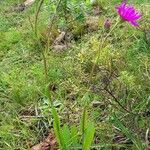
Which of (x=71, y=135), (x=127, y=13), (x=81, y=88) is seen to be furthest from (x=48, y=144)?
(x=127, y=13)

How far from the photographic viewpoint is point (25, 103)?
2658 mm

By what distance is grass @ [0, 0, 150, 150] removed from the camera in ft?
7.26

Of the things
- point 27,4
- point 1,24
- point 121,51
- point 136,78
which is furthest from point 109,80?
point 27,4

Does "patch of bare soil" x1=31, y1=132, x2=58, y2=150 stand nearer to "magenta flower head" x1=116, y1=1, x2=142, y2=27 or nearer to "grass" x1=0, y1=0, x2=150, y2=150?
"grass" x1=0, y1=0, x2=150, y2=150

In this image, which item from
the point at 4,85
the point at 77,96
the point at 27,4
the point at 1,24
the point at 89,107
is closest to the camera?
the point at 89,107

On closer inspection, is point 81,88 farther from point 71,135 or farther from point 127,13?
point 127,13

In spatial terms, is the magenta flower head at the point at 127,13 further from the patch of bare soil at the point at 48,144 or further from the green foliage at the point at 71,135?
the patch of bare soil at the point at 48,144

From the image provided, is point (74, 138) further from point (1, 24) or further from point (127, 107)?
point (1, 24)

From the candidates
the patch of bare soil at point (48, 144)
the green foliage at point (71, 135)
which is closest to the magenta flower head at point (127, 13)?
the green foliage at point (71, 135)

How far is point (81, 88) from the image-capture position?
262 cm

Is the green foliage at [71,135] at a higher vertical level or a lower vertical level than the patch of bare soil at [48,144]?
higher

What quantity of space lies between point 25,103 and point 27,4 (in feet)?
7.39

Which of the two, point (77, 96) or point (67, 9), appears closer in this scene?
point (77, 96)

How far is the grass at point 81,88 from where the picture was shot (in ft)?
7.26
